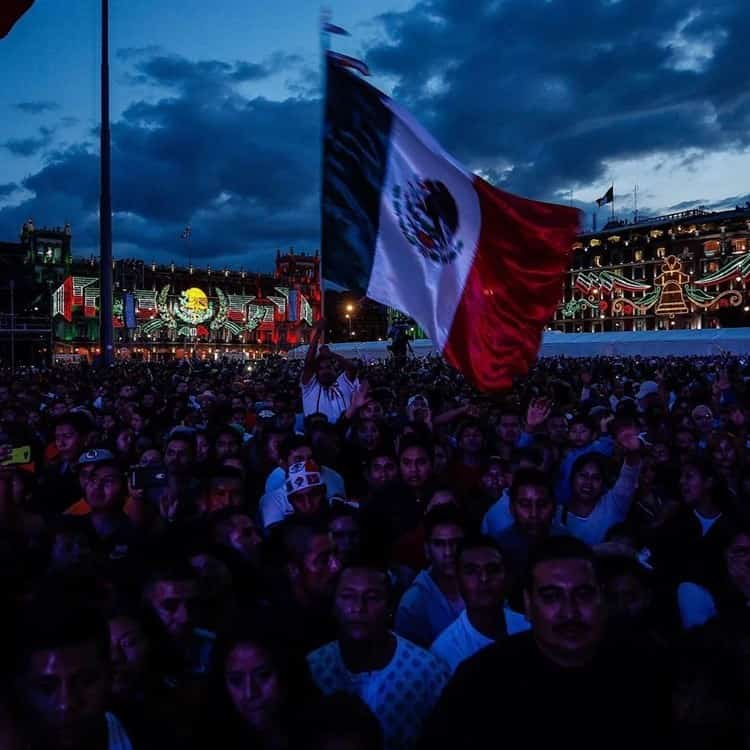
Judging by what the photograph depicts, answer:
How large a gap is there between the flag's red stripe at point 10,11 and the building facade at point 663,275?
59.2 m

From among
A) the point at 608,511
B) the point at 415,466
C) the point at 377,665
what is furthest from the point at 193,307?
the point at 377,665

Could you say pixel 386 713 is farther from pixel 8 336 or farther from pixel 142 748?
pixel 8 336

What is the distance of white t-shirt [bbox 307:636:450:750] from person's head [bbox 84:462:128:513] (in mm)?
2463

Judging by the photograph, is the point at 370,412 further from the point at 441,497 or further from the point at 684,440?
the point at 441,497

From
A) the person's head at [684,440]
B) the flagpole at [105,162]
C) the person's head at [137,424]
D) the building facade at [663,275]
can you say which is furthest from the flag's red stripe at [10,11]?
the building facade at [663,275]

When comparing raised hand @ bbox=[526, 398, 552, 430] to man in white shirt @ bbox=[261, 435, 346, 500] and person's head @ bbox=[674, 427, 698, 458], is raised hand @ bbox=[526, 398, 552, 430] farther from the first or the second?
man in white shirt @ bbox=[261, 435, 346, 500]

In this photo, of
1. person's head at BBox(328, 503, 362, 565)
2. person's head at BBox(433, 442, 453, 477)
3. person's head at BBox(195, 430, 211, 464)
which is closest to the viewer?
person's head at BBox(328, 503, 362, 565)

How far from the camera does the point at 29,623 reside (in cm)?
239

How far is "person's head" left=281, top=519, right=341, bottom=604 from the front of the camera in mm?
3701

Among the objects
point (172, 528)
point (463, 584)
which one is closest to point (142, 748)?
point (463, 584)

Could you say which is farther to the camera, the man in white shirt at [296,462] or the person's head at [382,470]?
the person's head at [382,470]

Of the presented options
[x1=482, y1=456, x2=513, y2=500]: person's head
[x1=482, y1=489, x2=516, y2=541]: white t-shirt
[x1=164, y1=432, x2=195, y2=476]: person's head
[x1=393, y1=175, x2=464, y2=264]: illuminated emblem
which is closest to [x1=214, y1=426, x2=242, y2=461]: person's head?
[x1=164, y1=432, x2=195, y2=476]: person's head

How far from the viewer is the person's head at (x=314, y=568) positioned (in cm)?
370

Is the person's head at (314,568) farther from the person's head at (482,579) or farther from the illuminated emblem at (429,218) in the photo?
the illuminated emblem at (429,218)
